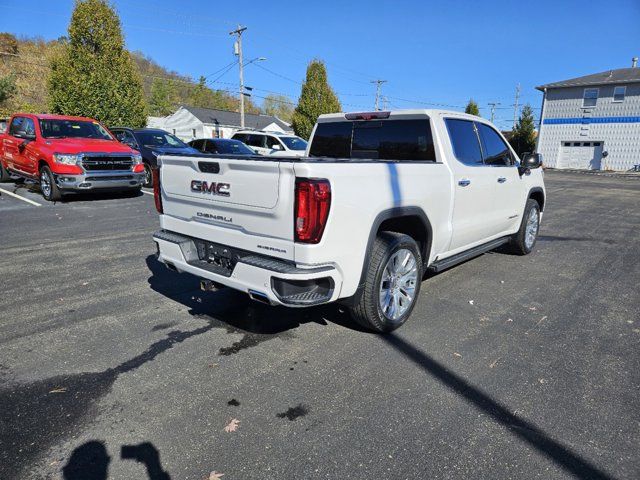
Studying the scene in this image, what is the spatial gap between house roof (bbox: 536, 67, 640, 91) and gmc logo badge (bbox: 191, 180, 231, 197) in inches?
1592

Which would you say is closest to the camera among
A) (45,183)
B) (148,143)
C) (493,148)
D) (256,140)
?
(493,148)

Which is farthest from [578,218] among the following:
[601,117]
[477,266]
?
[601,117]

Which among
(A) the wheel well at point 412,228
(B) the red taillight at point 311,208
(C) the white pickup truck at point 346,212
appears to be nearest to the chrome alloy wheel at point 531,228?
(C) the white pickup truck at point 346,212

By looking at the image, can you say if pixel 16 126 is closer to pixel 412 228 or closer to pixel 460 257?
pixel 412 228

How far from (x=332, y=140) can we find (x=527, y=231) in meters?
3.37

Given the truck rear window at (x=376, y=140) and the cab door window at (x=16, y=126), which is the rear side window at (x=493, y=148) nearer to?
the truck rear window at (x=376, y=140)

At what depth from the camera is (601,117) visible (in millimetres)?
35500

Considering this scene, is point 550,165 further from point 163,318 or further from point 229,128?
point 163,318

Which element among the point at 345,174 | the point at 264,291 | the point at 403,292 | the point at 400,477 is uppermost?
the point at 345,174

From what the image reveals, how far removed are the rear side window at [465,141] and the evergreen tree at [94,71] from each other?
16.7 meters

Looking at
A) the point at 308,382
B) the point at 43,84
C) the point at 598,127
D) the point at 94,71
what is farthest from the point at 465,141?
the point at 43,84

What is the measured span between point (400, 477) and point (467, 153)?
140 inches

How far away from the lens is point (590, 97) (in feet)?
119

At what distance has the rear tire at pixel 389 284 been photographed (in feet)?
11.4
